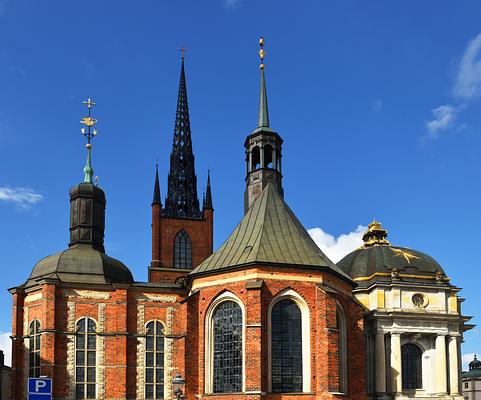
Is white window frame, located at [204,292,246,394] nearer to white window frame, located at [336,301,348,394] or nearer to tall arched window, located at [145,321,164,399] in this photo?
tall arched window, located at [145,321,164,399]

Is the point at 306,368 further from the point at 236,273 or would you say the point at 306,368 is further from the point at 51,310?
the point at 51,310

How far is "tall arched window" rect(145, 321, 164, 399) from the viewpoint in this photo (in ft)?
129

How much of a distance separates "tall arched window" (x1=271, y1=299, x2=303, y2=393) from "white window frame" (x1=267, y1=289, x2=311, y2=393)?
164 mm

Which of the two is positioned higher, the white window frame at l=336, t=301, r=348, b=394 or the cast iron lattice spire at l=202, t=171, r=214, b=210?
the cast iron lattice spire at l=202, t=171, r=214, b=210

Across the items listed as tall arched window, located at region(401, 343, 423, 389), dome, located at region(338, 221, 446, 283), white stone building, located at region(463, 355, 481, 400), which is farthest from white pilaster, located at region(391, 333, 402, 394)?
white stone building, located at region(463, 355, 481, 400)

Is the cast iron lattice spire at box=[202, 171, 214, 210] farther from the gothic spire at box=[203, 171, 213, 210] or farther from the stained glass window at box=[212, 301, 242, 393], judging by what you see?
the stained glass window at box=[212, 301, 242, 393]

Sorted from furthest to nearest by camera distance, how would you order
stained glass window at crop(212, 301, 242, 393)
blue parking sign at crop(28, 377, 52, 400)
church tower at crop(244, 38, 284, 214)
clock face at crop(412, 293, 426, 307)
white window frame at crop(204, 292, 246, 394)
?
clock face at crop(412, 293, 426, 307) < church tower at crop(244, 38, 284, 214) < white window frame at crop(204, 292, 246, 394) < stained glass window at crop(212, 301, 242, 393) < blue parking sign at crop(28, 377, 52, 400)

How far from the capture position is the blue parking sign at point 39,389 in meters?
18.3

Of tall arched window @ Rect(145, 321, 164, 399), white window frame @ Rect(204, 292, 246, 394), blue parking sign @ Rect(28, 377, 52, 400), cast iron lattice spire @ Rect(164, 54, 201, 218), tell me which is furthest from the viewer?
cast iron lattice spire @ Rect(164, 54, 201, 218)

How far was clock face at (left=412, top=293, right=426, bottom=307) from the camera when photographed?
4919 centimetres

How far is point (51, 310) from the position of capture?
3831 centimetres

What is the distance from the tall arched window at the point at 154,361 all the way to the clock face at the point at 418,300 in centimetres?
1865

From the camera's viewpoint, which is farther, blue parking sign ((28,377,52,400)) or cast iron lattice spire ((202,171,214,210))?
cast iron lattice spire ((202,171,214,210))

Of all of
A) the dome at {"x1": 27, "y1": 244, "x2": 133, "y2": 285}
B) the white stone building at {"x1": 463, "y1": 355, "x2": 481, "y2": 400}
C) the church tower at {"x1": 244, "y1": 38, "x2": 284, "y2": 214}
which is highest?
the church tower at {"x1": 244, "y1": 38, "x2": 284, "y2": 214}
